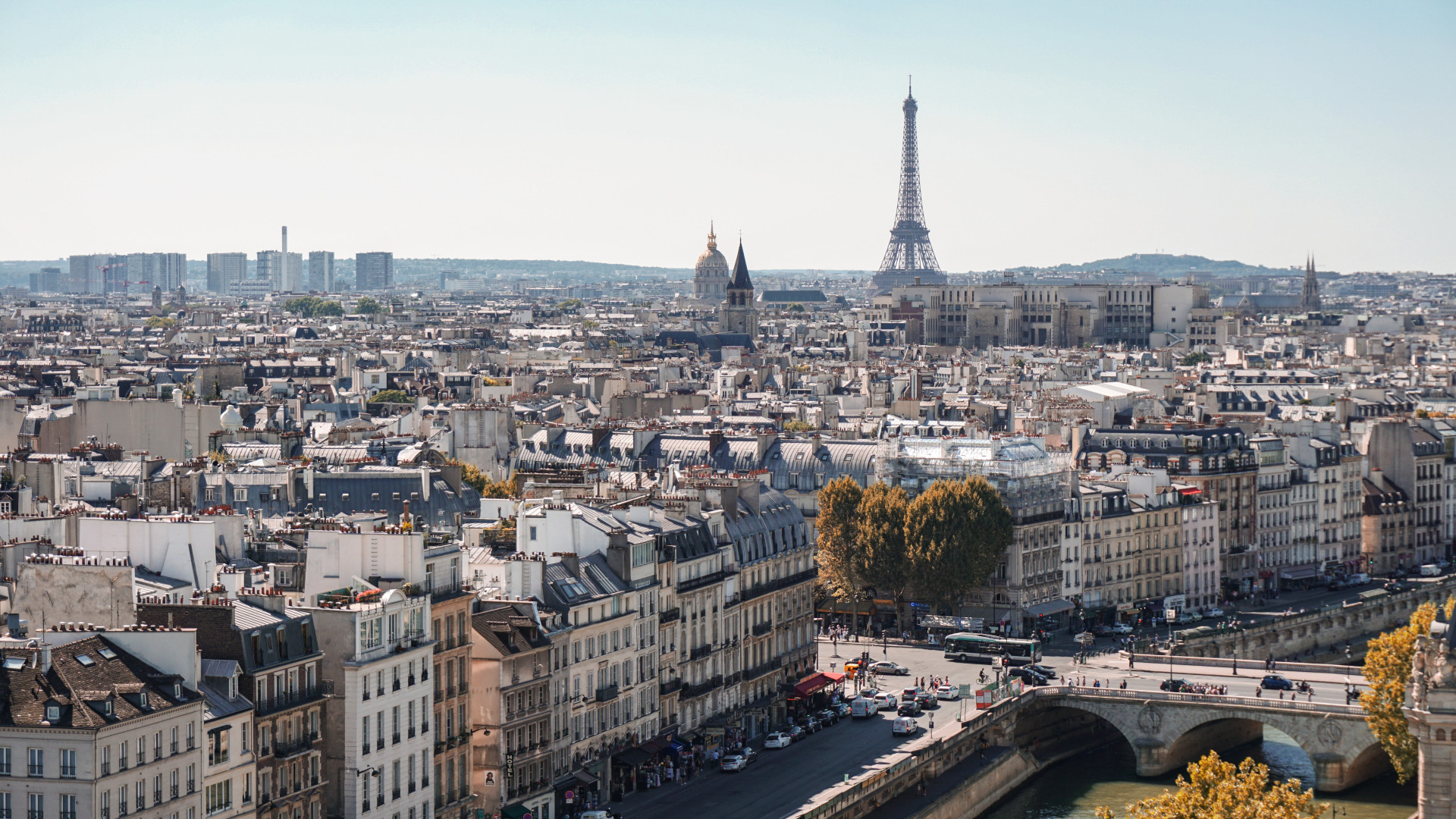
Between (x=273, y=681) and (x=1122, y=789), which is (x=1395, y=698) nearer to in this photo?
(x=1122, y=789)

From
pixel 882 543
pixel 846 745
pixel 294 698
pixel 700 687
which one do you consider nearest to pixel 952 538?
pixel 882 543

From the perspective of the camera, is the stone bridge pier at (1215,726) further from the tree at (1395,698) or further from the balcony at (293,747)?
the balcony at (293,747)

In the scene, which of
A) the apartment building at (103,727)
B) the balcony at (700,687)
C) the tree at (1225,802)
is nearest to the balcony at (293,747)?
the apartment building at (103,727)

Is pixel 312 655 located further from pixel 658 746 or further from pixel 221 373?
pixel 221 373

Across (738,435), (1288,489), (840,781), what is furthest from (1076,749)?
(1288,489)

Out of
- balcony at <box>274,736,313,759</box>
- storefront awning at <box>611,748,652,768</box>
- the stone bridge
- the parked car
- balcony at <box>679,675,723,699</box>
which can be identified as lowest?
the stone bridge

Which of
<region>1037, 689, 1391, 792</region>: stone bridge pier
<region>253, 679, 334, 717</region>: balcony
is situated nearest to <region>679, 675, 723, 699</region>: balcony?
<region>1037, 689, 1391, 792</region>: stone bridge pier

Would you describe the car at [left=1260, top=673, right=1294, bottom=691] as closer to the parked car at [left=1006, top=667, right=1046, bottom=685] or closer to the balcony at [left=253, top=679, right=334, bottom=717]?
the parked car at [left=1006, top=667, right=1046, bottom=685]
